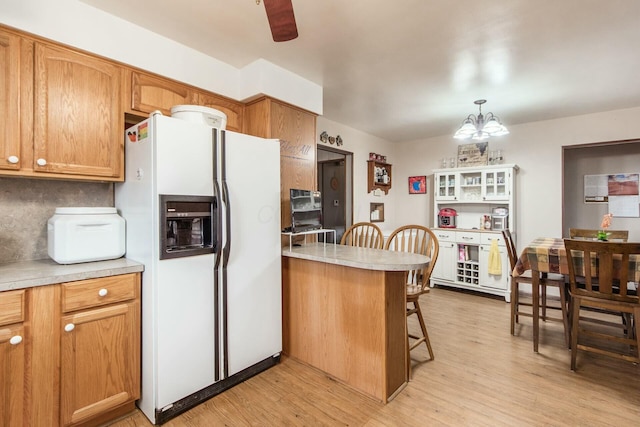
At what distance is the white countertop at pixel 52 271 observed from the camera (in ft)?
4.68

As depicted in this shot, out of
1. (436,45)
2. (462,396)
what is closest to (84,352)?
(462,396)

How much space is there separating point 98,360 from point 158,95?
172cm

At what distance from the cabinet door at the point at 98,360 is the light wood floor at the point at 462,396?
20cm

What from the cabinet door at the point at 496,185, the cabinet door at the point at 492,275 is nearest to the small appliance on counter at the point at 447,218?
the cabinet door at the point at 496,185

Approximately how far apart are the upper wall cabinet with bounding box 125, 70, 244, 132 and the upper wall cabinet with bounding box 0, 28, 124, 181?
80 mm

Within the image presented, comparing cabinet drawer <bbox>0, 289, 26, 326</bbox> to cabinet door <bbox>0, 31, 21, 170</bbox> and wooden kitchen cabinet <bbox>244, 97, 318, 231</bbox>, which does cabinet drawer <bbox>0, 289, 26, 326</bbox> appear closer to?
cabinet door <bbox>0, 31, 21, 170</bbox>

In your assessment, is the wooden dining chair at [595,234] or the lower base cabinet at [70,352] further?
the wooden dining chair at [595,234]

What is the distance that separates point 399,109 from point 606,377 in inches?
119

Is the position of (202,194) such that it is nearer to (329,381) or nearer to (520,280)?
(329,381)

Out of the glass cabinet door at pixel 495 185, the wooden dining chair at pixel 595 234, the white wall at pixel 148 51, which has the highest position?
the white wall at pixel 148 51

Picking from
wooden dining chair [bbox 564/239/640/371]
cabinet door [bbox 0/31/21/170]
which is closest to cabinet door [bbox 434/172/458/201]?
wooden dining chair [bbox 564/239/640/371]

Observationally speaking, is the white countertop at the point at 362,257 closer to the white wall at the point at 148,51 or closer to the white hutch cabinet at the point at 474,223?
the white wall at the point at 148,51

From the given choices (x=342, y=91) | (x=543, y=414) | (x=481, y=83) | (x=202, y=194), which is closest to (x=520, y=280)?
(x=543, y=414)

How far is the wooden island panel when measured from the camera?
73.8 inches
